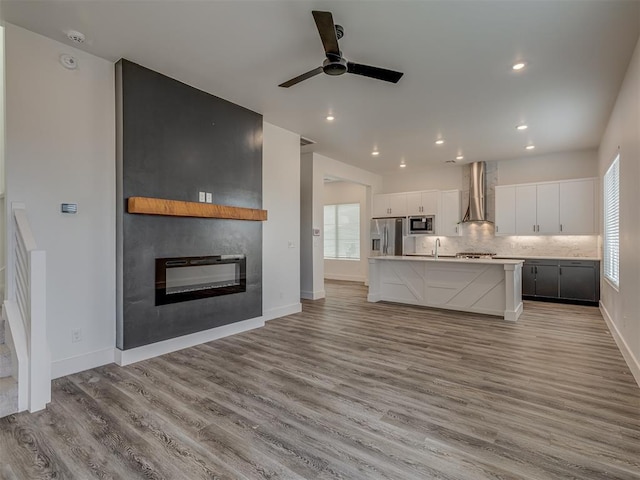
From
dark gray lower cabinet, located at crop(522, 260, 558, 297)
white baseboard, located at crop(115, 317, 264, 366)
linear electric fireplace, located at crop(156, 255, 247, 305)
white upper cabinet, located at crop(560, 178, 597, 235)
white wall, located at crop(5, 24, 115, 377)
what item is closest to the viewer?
white wall, located at crop(5, 24, 115, 377)

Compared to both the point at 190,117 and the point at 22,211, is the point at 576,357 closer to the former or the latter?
the point at 190,117

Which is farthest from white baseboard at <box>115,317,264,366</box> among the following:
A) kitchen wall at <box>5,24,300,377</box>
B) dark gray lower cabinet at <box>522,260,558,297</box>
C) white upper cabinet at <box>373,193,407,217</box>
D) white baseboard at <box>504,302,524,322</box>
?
dark gray lower cabinet at <box>522,260,558,297</box>

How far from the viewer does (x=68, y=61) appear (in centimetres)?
320

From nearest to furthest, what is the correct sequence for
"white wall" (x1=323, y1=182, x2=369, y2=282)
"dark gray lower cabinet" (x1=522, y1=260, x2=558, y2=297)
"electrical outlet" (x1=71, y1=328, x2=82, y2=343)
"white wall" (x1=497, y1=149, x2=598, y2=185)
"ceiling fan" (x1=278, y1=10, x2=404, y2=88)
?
"ceiling fan" (x1=278, y1=10, x2=404, y2=88)
"electrical outlet" (x1=71, y1=328, x2=82, y2=343)
"dark gray lower cabinet" (x1=522, y1=260, x2=558, y2=297)
"white wall" (x1=497, y1=149, x2=598, y2=185)
"white wall" (x1=323, y1=182, x2=369, y2=282)

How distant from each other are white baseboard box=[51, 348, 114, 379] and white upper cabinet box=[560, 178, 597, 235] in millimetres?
7962

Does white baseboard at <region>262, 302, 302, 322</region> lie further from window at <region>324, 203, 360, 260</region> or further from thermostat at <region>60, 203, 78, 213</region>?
window at <region>324, 203, 360, 260</region>

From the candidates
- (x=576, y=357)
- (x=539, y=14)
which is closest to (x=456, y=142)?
(x=539, y=14)

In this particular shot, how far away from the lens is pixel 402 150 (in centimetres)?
681

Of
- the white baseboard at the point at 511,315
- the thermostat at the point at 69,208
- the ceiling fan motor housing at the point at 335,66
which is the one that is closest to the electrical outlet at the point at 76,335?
the thermostat at the point at 69,208

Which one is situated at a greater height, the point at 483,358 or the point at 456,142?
the point at 456,142

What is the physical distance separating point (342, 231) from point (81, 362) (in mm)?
7849

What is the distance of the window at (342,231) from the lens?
33.1 feet

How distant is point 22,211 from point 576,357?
222 inches

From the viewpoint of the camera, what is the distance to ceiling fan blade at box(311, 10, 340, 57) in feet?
7.50
